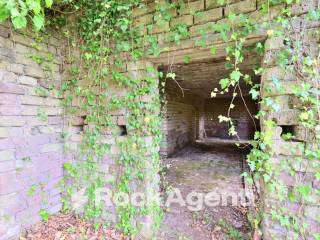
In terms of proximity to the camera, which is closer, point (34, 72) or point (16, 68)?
point (16, 68)

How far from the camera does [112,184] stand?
244cm

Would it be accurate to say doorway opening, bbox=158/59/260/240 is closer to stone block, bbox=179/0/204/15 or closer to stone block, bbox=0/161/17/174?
stone block, bbox=179/0/204/15

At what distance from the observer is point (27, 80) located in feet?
7.55

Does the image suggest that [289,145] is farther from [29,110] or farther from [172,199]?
[29,110]

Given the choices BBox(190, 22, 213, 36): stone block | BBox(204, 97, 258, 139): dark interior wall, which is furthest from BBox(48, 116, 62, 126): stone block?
BBox(204, 97, 258, 139): dark interior wall

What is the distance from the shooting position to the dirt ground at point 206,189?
8.01 feet

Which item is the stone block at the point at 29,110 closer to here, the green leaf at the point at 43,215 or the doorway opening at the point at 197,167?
the green leaf at the point at 43,215

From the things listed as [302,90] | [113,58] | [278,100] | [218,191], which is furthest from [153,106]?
[218,191]

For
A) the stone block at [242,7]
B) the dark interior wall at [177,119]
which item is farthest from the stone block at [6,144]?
the dark interior wall at [177,119]

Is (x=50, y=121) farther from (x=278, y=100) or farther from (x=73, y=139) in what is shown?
(x=278, y=100)

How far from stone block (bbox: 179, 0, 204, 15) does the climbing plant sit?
0.17ft

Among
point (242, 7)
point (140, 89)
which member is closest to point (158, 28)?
point (140, 89)

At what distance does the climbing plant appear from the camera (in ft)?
5.27

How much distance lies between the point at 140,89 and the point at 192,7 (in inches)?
38.1
